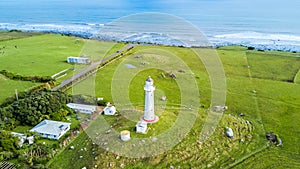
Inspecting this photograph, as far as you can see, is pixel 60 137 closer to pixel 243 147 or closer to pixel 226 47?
pixel 243 147

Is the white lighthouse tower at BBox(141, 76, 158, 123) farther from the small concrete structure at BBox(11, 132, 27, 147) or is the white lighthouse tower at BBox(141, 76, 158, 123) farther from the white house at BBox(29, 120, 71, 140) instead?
the small concrete structure at BBox(11, 132, 27, 147)

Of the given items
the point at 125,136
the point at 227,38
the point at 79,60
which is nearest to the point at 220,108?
the point at 125,136

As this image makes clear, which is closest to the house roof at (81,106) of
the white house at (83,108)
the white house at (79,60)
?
the white house at (83,108)

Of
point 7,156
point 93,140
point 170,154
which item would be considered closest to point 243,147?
point 170,154

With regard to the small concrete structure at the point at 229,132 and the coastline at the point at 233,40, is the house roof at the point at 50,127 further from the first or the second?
the coastline at the point at 233,40

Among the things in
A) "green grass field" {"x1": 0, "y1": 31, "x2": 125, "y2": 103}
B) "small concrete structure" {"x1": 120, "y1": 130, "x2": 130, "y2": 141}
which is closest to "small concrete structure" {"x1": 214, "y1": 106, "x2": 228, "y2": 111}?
"small concrete structure" {"x1": 120, "y1": 130, "x2": 130, "y2": 141}
